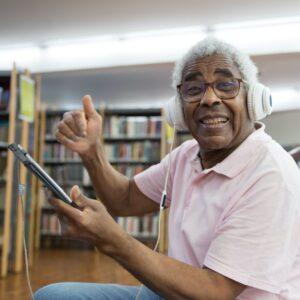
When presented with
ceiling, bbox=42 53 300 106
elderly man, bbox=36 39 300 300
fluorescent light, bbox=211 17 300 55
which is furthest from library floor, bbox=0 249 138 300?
fluorescent light, bbox=211 17 300 55

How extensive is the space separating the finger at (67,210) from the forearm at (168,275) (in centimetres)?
12

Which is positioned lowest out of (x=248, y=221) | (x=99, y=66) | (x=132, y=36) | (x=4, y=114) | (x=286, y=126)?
(x=248, y=221)

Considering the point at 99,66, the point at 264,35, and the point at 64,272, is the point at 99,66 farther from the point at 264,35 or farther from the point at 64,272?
the point at 64,272

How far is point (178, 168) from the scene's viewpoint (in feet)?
4.20

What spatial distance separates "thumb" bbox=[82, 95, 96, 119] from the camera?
1.12 m

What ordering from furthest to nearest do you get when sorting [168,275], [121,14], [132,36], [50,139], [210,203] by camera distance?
[50,139] → [132,36] → [121,14] → [210,203] → [168,275]

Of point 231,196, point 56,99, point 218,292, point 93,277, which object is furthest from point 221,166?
point 56,99

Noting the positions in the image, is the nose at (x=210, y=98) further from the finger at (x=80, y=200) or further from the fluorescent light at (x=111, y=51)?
the fluorescent light at (x=111, y=51)

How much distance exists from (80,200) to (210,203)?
1.24ft

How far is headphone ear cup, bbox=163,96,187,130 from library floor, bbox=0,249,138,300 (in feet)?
5.21

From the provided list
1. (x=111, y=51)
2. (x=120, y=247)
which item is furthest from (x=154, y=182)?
(x=111, y=51)

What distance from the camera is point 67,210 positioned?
29.3 inches

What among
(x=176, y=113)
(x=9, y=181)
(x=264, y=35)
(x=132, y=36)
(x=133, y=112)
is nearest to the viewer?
(x=176, y=113)

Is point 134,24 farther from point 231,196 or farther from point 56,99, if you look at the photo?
point 231,196
